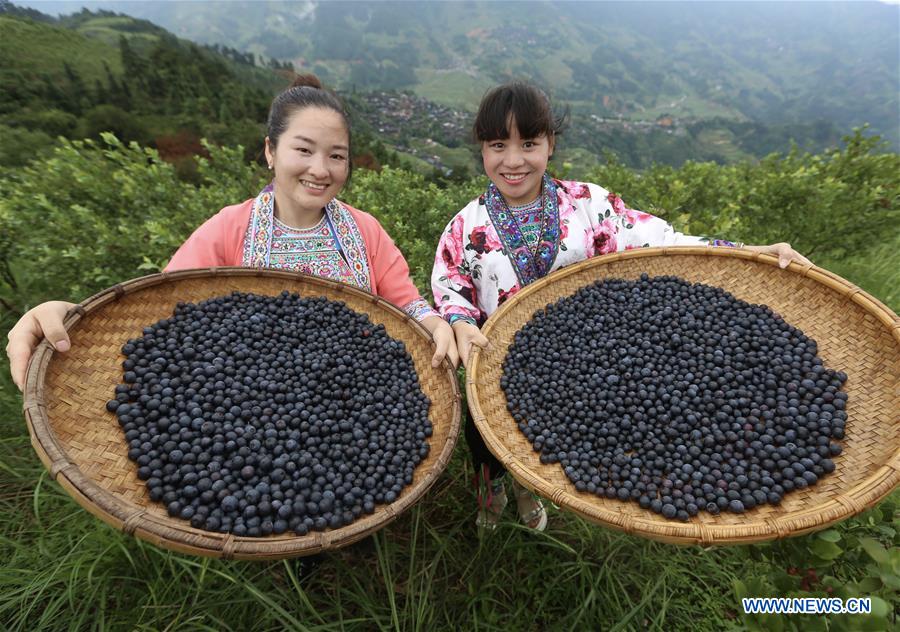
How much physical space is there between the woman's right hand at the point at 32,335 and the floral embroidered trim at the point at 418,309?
1751 mm

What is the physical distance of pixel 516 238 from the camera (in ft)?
10.1

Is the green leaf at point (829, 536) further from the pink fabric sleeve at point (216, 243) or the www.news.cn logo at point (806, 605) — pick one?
the pink fabric sleeve at point (216, 243)

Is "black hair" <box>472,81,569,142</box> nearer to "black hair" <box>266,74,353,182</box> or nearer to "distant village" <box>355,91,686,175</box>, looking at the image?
"black hair" <box>266,74,353,182</box>

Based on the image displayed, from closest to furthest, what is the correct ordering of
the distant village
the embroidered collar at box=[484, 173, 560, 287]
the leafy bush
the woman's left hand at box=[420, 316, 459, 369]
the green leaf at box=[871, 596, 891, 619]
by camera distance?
the green leaf at box=[871, 596, 891, 619] < the woman's left hand at box=[420, 316, 459, 369] < the embroidered collar at box=[484, 173, 560, 287] < the leafy bush < the distant village

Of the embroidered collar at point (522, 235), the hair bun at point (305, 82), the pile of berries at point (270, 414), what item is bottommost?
the pile of berries at point (270, 414)

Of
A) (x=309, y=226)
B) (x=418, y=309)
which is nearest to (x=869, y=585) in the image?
(x=418, y=309)

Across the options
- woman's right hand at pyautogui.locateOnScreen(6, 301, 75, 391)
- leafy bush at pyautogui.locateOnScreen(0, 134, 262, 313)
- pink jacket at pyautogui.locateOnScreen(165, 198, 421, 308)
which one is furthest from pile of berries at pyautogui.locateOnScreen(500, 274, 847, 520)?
leafy bush at pyautogui.locateOnScreen(0, 134, 262, 313)

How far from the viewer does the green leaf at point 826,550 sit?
5.47 ft

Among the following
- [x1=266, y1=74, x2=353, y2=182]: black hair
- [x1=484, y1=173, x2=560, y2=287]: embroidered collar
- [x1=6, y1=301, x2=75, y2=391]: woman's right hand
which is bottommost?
[x1=6, y1=301, x2=75, y2=391]: woman's right hand

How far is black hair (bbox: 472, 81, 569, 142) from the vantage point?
2668 mm

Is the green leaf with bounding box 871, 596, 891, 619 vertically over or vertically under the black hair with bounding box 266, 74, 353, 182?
under

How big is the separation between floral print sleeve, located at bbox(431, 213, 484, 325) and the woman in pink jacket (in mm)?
115

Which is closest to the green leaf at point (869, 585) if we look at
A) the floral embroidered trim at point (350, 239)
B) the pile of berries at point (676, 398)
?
the pile of berries at point (676, 398)

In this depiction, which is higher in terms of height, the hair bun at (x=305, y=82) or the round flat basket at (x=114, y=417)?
the hair bun at (x=305, y=82)
